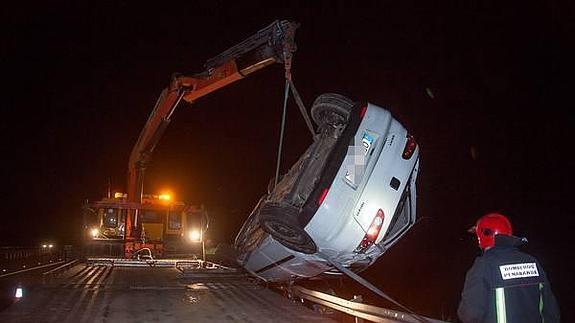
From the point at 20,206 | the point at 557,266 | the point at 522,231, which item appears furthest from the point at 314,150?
the point at 20,206

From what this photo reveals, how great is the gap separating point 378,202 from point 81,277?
225 inches

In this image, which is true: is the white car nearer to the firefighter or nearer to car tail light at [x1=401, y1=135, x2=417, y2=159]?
car tail light at [x1=401, y1=135, x2=417, y2=159]

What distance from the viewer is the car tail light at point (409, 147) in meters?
6.02

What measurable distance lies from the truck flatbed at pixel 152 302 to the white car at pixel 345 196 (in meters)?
0.71

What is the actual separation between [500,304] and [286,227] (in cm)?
314

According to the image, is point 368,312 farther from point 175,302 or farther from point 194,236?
point 194,236

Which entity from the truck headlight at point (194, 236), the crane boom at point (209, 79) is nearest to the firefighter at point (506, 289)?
the crane boom at point (209, 79)

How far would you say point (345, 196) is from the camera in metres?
5.54

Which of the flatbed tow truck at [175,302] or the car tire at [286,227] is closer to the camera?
the flatbed tow truck at [175,302]

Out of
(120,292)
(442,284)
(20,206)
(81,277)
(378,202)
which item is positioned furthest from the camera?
(20,206)

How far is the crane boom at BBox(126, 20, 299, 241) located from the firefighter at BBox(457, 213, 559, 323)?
5.56 meters

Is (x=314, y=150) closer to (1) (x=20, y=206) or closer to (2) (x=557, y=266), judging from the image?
(2) (x=557, y=266)

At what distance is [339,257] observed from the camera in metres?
5.94

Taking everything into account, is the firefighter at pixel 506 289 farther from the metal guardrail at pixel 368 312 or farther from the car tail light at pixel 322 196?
the car tail light at pixel 322 196
